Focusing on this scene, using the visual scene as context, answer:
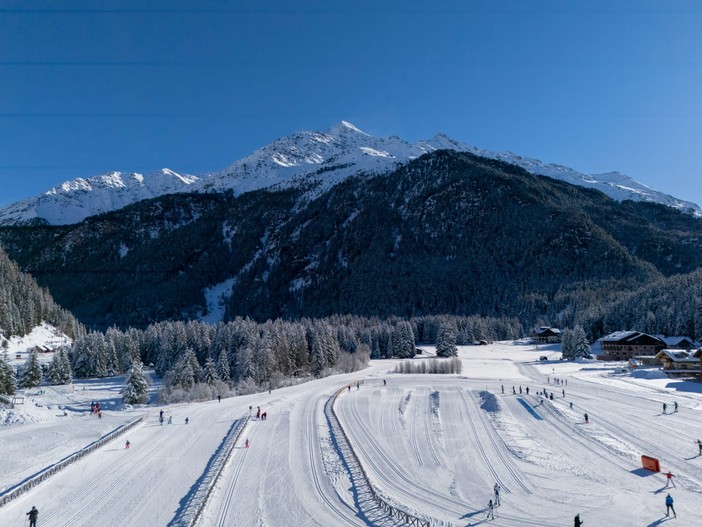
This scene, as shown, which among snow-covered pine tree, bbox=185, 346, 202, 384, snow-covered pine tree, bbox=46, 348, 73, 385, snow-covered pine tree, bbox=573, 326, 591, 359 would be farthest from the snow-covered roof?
snow-covered pine tree, bbox=46, 348, 73, 385

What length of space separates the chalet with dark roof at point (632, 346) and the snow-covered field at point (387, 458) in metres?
37.8

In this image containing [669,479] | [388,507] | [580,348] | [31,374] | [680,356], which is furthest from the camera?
[580,348]

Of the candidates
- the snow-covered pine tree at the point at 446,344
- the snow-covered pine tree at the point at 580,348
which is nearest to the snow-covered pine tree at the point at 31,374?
the snow-covered pine tree at the point at 446,344

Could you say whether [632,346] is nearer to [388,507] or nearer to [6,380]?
[388,507]

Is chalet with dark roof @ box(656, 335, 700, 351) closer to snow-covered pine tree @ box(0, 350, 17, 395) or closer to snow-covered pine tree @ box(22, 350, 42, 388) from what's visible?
snow-covered pine tree @ box(0, 350, 17, 395)

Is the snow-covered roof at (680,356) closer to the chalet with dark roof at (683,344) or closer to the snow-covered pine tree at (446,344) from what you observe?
the chalet with dark roof at (683,344)

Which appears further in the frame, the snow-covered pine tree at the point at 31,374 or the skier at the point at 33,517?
the snow-covered pine tree at the point at 31,374

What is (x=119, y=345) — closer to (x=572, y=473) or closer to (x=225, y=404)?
(x=225, y=404)

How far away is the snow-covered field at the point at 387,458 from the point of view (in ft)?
79.6

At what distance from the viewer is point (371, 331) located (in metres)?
127

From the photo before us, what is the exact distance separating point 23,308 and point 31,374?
148 ft

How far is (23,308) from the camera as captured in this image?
357ft

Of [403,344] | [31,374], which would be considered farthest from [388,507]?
[403,344]

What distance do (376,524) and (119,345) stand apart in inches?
3752
